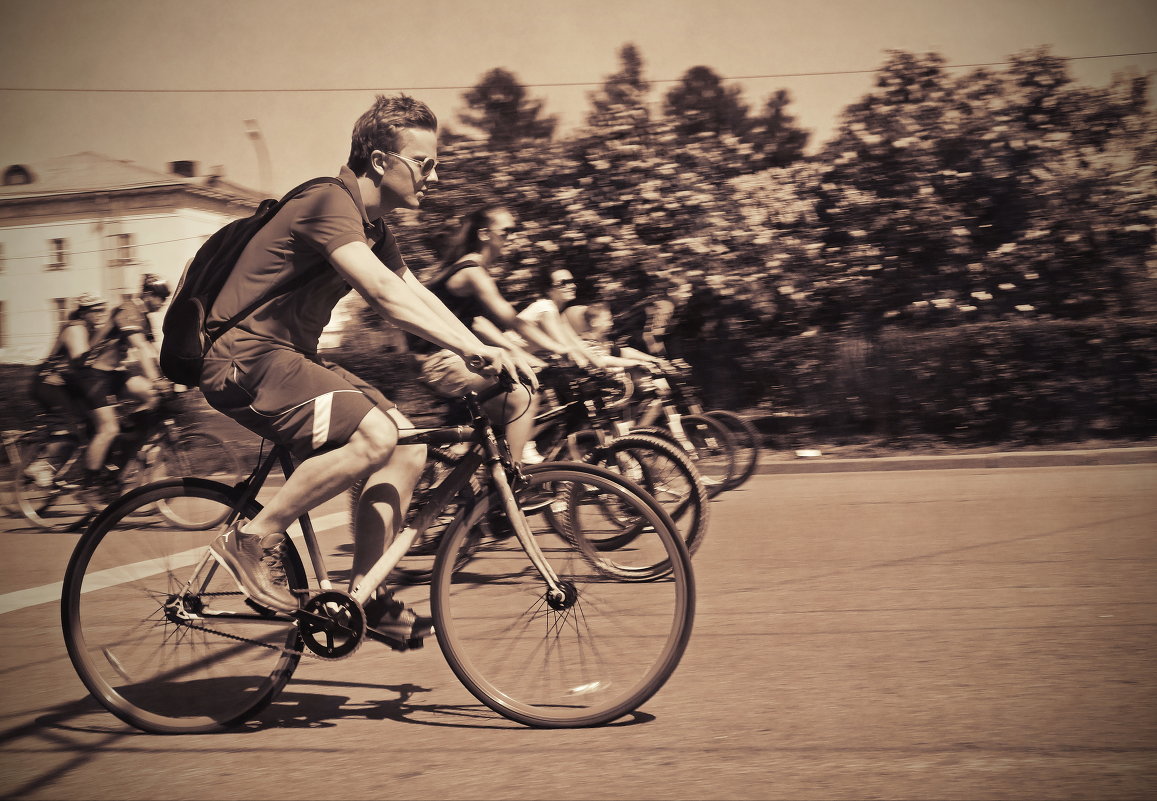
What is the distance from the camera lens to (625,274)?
14.6m

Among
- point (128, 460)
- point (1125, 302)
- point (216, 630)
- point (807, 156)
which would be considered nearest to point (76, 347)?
point (128, 460)

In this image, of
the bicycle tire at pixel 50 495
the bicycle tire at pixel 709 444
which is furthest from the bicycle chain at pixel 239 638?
the bicycle tire at pixel 50 495

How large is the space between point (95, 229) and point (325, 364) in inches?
1107

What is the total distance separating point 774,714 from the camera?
12.2 ft

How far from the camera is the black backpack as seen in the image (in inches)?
137

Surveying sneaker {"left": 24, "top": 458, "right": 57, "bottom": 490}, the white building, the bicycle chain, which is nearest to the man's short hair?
the bicycle chain

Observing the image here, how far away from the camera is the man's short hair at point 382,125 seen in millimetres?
3723

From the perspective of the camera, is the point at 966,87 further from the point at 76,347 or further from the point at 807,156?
the point at 76,347

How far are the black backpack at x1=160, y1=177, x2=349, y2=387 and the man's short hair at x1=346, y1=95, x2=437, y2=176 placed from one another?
0.60 ft

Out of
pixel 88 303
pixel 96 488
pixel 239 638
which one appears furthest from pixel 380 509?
pixel 88 303

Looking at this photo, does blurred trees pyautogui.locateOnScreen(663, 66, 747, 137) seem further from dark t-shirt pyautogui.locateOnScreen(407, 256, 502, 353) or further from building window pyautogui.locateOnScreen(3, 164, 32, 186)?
building window pyautogui.locateOnScreen(3, 164, 32, 186)

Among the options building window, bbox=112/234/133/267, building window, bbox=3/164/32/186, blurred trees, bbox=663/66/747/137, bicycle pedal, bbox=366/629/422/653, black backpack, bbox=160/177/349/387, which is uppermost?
building window, bbox=112/234/133/267

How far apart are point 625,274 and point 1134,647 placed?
417 inches

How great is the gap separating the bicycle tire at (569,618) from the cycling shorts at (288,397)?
477 mm
